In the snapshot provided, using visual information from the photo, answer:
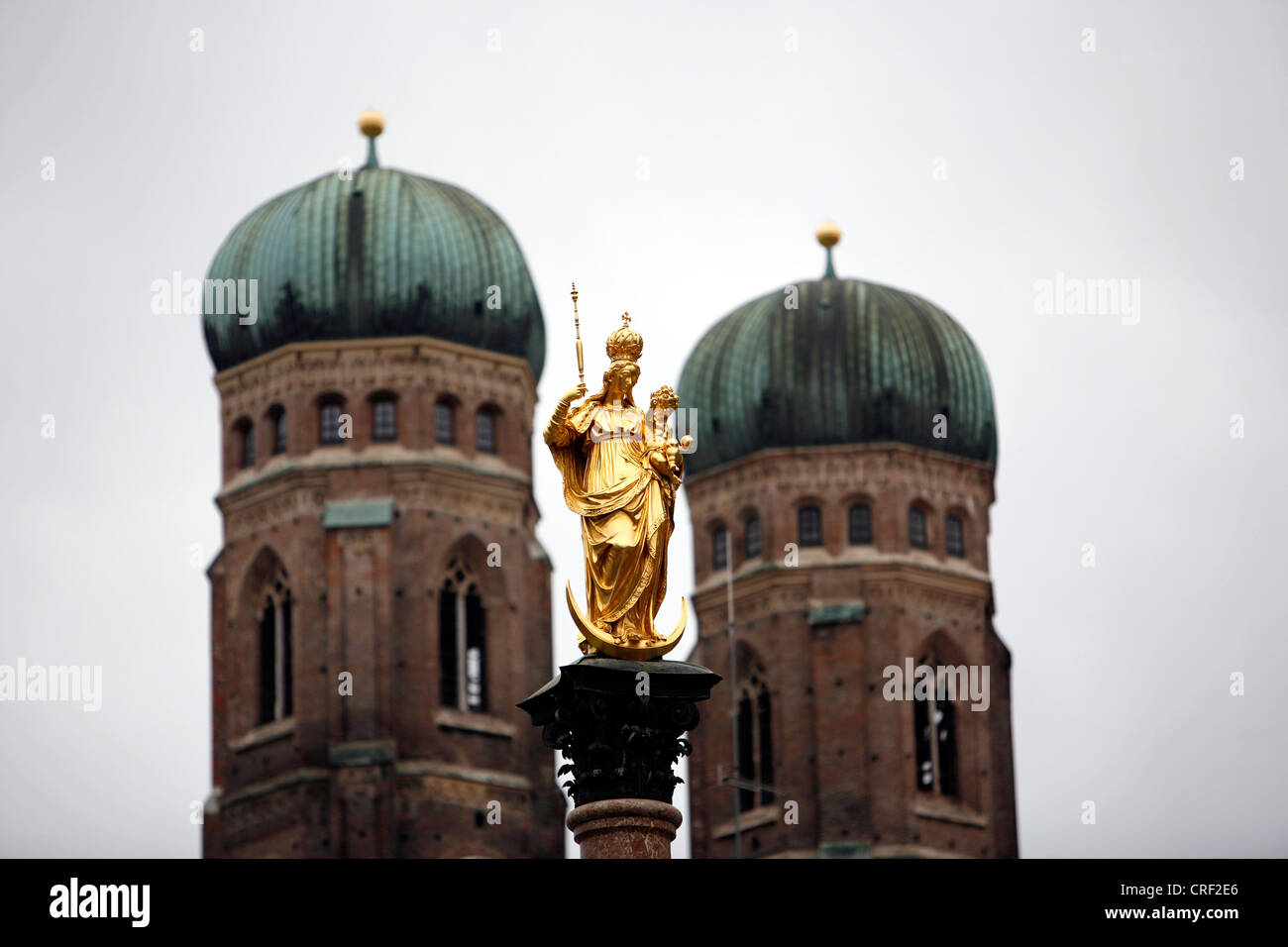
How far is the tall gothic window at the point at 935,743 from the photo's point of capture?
3844 inches

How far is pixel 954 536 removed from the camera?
Answer: 3947 inches

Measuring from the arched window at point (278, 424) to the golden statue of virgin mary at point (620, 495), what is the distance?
184ft

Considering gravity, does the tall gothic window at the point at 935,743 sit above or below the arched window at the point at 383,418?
below

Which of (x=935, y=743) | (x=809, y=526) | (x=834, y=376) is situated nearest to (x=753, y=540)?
(x=809, y=526)

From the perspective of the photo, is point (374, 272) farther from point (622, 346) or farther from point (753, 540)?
point (622, 346)

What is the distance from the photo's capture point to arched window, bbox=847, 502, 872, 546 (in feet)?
324

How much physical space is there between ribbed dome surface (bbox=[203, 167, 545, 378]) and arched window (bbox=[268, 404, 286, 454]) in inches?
57.8

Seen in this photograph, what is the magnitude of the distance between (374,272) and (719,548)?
1292cm

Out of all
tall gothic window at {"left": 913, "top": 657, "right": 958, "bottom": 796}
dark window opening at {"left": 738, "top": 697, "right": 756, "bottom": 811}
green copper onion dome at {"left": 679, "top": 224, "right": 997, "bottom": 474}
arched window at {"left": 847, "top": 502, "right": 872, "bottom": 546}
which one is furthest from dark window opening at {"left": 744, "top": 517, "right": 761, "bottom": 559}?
tall gothic window at {"left": 913, "top": 657, "right": 958, "bottom": 796}

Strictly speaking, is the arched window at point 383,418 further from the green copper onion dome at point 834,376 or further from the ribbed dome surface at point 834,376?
the ribbed dome surface at point 834,376

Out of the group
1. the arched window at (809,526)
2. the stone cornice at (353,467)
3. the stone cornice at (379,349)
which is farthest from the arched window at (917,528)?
the stone cornice at (379,349)

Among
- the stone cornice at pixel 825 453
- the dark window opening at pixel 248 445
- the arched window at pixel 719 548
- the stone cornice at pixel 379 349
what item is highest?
the stone cornice at pixel 379 349

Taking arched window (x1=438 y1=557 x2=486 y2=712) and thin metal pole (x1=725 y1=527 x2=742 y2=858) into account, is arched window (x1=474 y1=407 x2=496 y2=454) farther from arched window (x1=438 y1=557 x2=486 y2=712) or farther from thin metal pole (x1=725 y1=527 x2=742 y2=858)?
thin metal pole (x1=725 y1=527 x2=742 y2=858)

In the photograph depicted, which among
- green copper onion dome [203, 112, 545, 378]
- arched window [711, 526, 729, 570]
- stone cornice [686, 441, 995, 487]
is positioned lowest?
arched window [711, 526, 729, 570]
